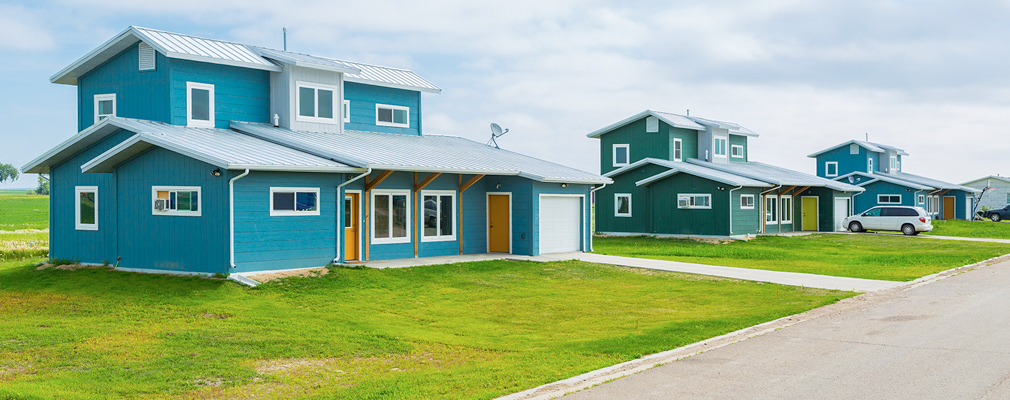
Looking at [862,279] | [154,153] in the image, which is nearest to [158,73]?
[154,153]

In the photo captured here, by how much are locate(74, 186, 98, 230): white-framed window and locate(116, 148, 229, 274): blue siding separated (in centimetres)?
162

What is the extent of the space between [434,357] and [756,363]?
4055mm

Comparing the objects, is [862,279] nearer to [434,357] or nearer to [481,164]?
[481,164]

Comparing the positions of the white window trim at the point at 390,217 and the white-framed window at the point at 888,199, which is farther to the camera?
the white-framed window at the point at 888,199

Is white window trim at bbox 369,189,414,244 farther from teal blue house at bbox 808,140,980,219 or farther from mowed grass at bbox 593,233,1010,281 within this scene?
teal blue house at bbox 808,140,980,219

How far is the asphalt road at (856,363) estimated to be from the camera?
791 cm

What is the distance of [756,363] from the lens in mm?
9367

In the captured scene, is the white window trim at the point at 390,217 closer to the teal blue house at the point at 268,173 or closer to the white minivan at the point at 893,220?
the teal blue house at the point at 268,173

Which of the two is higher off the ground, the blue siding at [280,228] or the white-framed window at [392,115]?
the white-framed window at [392,115]

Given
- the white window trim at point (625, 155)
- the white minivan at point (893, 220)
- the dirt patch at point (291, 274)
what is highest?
the white window trim at point (625, 155)

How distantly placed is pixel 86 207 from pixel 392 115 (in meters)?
9.93

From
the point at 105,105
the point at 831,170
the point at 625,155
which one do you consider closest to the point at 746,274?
the point at 105,105

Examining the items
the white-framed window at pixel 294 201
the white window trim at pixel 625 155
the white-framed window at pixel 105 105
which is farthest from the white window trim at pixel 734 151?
the white-framed window at pixel 105 105

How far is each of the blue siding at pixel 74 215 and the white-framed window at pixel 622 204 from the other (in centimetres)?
2340
